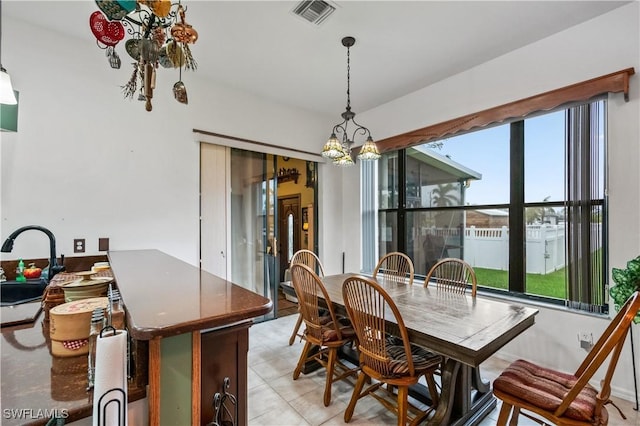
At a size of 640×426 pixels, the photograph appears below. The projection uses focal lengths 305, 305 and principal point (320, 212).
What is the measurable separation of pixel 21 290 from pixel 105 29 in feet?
5.93

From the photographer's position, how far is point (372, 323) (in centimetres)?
187

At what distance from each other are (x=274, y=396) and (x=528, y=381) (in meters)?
1.68

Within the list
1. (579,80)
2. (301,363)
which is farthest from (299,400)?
(579,80)

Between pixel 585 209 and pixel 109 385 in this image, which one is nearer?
pixel 109 385

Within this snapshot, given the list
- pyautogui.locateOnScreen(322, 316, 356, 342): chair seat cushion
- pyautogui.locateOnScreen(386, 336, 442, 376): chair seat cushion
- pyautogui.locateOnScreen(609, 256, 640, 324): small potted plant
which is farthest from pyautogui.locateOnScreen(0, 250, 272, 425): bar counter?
pyautogui.locateOnScreen(609, 256, 640, 324): small potted plant

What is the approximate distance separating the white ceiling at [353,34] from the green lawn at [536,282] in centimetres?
215

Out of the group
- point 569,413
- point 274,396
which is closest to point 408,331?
point 569,413

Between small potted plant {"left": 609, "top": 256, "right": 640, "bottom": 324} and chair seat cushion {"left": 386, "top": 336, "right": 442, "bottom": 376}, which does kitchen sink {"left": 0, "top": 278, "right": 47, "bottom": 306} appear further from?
small potted plant {"left": 609, "top": 256, "right": 640, "bottom": 324}

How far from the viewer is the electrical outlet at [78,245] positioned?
102 inches

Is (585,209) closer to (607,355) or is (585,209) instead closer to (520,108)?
(520,108)

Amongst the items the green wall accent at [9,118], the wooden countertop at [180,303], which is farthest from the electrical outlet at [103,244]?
the wooden countertop at [180,303]

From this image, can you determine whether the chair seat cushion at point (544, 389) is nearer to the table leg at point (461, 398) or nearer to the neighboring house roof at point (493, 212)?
the table leg at point (461, 398)

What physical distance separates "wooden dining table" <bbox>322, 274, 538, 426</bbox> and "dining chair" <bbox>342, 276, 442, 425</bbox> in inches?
3.8

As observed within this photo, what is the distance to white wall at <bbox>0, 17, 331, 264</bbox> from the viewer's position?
2.42 m
